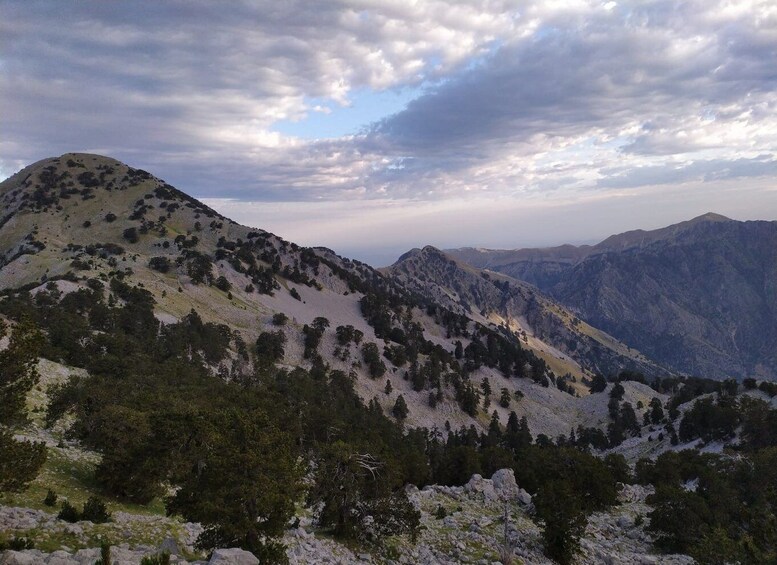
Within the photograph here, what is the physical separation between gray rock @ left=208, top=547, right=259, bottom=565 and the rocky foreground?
37 millimetres

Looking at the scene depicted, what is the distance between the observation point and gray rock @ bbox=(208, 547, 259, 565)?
16469 millimetres

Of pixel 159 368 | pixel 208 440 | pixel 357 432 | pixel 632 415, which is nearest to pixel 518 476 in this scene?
pixel 357 432

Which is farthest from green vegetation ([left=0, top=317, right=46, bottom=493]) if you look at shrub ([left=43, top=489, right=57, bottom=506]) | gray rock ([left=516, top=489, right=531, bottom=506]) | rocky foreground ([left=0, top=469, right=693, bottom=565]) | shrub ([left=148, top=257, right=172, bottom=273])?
shrub ([left=148, top=257, right=172, bottom=273])

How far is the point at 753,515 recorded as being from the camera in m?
42.9

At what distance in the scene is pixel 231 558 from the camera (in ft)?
55.2

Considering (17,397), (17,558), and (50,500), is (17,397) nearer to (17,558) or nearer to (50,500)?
(50,500)

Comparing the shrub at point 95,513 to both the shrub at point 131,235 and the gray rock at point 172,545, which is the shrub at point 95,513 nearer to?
the gray rock at point 172,545

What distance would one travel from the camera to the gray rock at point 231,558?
16.5 m

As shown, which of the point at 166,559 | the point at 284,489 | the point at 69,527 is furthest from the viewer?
the point at 284,489

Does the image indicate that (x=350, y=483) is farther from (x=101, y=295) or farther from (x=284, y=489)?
(x=101, y=295)

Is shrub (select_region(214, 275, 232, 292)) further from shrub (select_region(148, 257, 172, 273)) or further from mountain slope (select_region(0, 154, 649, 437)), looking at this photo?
shrub (select_region(148, 257, 172, 273))

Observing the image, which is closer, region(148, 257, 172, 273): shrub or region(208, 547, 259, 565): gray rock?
region(208, 547, 259, 565): gray rock

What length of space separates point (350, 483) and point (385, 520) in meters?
3.66

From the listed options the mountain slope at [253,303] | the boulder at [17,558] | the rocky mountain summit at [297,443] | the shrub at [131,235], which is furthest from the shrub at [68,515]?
the shrub at [131,235]
